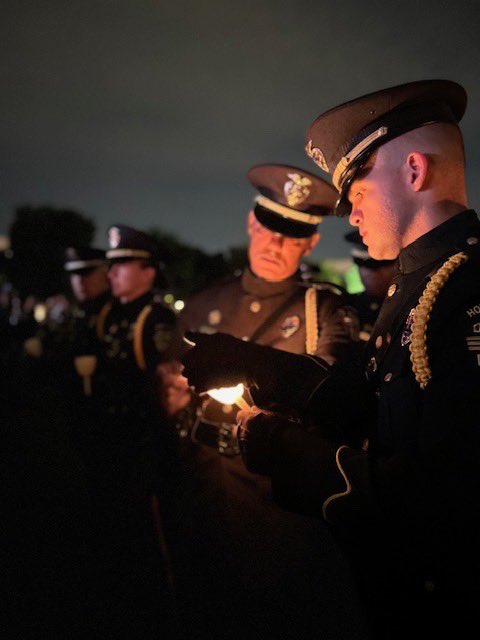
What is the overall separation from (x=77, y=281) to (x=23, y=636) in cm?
494

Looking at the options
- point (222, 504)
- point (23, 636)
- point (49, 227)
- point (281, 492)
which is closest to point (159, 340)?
point (222, 504)

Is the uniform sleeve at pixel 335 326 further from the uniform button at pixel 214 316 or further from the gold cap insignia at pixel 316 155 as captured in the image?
the gold cap insignia at pixel 316 155

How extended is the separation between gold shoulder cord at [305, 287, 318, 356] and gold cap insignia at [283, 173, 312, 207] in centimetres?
64

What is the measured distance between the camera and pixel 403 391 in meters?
1.50

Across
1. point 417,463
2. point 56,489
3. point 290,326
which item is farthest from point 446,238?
point 56,489

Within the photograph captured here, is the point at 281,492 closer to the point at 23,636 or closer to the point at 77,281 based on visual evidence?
the point at 23,636

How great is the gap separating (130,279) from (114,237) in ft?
2.05

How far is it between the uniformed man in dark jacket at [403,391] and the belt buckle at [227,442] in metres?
1.02

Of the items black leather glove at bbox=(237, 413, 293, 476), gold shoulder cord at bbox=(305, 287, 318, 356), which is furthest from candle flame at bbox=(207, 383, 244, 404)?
gold shoulder cord at bbox=(305, 287, 318, 356)

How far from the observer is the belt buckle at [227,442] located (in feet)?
9.89

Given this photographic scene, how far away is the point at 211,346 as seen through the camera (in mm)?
2119

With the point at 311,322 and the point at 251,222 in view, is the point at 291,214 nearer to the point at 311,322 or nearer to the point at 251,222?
the point at 251,222

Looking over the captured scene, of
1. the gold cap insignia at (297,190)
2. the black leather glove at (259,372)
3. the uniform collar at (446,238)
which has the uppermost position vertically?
the gold cap insignia at (297,190)

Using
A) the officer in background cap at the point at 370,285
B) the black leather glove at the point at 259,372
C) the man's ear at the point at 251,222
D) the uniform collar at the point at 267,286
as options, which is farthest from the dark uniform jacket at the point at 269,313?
the officer in background cap at the point at 370,285
